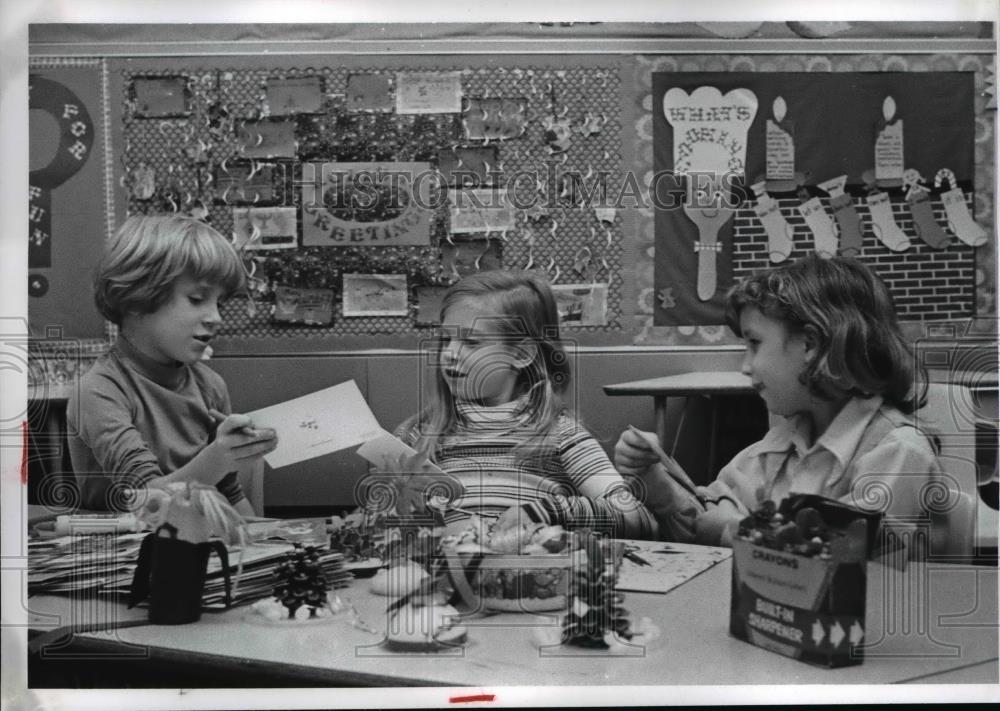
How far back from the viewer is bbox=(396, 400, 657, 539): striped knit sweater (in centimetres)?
→ 231

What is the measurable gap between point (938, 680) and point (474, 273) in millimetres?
1439

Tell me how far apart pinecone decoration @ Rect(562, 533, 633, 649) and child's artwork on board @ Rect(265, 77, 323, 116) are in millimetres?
1227

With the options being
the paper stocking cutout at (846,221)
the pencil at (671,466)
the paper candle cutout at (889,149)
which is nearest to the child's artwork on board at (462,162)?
the pencil at (671,466)

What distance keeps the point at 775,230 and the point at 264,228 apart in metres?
1.20

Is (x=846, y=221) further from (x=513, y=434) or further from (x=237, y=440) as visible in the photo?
(x=237, y=440)

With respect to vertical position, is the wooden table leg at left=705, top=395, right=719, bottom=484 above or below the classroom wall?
below

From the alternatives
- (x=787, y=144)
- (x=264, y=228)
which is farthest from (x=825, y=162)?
(x=264, y=228)

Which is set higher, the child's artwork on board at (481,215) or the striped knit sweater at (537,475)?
the child's artwork on board at (481,215)

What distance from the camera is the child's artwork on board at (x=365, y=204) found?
234 cm

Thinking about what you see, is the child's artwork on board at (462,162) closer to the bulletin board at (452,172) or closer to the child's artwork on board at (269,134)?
the bulletin board at (452,172)

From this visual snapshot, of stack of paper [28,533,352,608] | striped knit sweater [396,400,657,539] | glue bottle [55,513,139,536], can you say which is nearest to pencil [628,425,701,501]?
striped knit sweater [396,400,657,539]

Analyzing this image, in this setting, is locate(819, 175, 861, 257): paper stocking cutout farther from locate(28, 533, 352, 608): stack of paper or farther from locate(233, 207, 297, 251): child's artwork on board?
locate(28, 533, 352, 608): stack of paper

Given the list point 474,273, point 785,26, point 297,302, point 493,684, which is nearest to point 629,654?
point 493,684

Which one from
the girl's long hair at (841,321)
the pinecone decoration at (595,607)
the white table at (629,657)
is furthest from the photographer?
the girl's long hair at (841,321)
